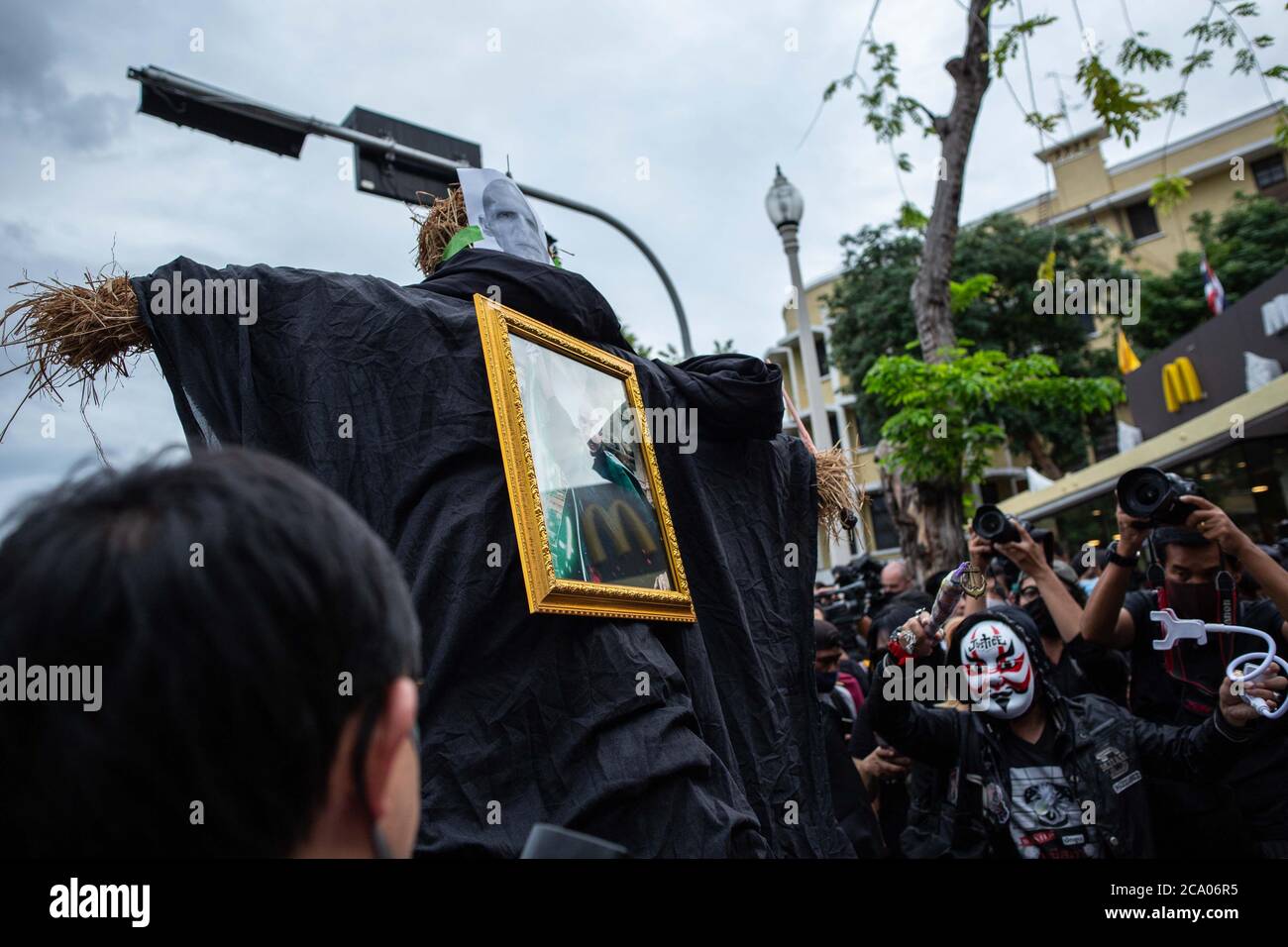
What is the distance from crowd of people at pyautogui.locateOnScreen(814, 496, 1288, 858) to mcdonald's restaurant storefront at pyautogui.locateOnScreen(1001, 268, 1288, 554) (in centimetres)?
849

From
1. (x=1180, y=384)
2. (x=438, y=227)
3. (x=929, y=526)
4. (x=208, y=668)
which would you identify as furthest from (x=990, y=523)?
(x=1180, y=384)

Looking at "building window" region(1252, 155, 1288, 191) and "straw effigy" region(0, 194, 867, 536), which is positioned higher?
"building window" region(1252, 155, 1288, 191)

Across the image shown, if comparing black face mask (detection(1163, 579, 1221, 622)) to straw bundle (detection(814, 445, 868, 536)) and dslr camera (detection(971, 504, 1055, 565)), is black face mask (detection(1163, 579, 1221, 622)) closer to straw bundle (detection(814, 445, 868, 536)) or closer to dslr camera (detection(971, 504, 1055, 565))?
dslr camera (detection(971, 504, 1055, 565))

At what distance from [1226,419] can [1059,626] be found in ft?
33.2

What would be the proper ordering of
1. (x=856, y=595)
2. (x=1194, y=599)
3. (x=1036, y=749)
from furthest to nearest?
(x=856, y=595), (x=1194, y=599), (x=1036, y=749)

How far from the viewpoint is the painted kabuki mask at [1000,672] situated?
3.60 m

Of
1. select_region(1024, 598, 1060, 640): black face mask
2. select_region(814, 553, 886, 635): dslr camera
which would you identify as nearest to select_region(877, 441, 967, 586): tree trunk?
select_region(814, 553, 886, 635): dslr camera

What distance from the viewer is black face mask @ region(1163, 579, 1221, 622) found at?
3.75 meters

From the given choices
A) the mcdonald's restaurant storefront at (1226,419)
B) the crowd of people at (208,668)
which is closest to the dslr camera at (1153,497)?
the crowd of people at (208,668)

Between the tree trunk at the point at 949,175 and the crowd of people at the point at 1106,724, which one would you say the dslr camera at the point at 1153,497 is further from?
the tree trunk at the point at 949,175

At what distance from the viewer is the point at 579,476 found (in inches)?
105

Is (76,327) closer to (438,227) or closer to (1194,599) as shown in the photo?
(438,227)
